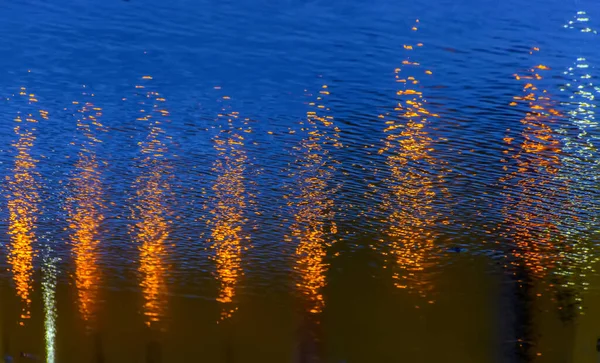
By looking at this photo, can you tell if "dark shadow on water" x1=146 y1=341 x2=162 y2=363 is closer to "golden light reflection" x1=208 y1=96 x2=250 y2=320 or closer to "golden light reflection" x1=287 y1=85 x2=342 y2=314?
"golden light reflection" x1=208 y1=96 x2=250 y2=320

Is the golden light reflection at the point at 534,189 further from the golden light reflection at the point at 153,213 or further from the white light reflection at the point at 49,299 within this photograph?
the white light reflection at the point at 49,299

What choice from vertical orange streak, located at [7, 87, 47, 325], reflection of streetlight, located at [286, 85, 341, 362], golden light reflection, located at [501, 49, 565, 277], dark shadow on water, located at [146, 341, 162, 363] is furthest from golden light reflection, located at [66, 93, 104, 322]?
golden light reflection, located at [501, 49, 565, 277]

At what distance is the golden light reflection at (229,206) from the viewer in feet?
41.0

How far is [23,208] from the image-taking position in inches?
579

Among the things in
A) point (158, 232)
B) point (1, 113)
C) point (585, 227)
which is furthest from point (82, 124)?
point (585, 227)

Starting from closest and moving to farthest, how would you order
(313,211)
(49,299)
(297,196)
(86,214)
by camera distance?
(49,299) < (86,214) < (313,211) < (297,196)

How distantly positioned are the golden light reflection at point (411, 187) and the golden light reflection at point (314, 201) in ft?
3.17

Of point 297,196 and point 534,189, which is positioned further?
point 534,189

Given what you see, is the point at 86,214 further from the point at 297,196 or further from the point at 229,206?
the point at 297,196

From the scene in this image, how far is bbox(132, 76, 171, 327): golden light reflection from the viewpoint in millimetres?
12031

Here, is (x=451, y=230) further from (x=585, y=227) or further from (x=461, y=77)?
(x=461, y=77)

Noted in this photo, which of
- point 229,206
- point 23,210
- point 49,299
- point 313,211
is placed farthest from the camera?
point 229,206

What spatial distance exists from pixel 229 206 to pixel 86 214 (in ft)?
7.23

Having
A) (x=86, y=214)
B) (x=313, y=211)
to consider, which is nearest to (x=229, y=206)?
(x=313, y=211)
